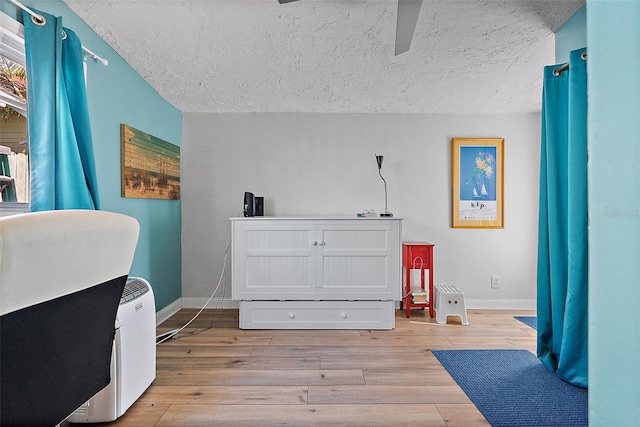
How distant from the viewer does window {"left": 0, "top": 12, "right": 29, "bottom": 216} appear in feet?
5.16

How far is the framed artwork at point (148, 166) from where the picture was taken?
243cm

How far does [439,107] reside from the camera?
11.0ft

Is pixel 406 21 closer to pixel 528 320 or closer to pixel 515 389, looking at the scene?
pixel 515 389

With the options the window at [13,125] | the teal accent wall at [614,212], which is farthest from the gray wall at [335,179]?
the teal accent wall at [614,212]

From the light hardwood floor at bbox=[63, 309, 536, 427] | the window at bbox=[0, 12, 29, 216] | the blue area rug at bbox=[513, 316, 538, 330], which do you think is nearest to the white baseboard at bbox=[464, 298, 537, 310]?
the blue area rug at bbox=[513, 316, 538, 330]

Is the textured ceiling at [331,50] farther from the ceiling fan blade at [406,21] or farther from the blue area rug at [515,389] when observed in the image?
the blue area rug at [515,389]

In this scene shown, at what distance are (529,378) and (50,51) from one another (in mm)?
3256

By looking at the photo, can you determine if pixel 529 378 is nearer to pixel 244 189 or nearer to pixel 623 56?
pixel 623 56

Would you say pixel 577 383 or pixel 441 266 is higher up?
pixel 441 266

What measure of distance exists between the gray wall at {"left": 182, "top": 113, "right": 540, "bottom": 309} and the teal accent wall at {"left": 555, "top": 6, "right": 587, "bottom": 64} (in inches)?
57.6

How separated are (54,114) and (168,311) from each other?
7.14 feet

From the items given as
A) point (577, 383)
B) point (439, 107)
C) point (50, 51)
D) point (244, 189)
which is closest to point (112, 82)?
point (50, 51)

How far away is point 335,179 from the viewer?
352cm

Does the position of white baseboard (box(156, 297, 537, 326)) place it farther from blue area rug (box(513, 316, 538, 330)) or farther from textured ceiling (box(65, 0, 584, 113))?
textured ceiling (box(65, 0, 584, 113))
